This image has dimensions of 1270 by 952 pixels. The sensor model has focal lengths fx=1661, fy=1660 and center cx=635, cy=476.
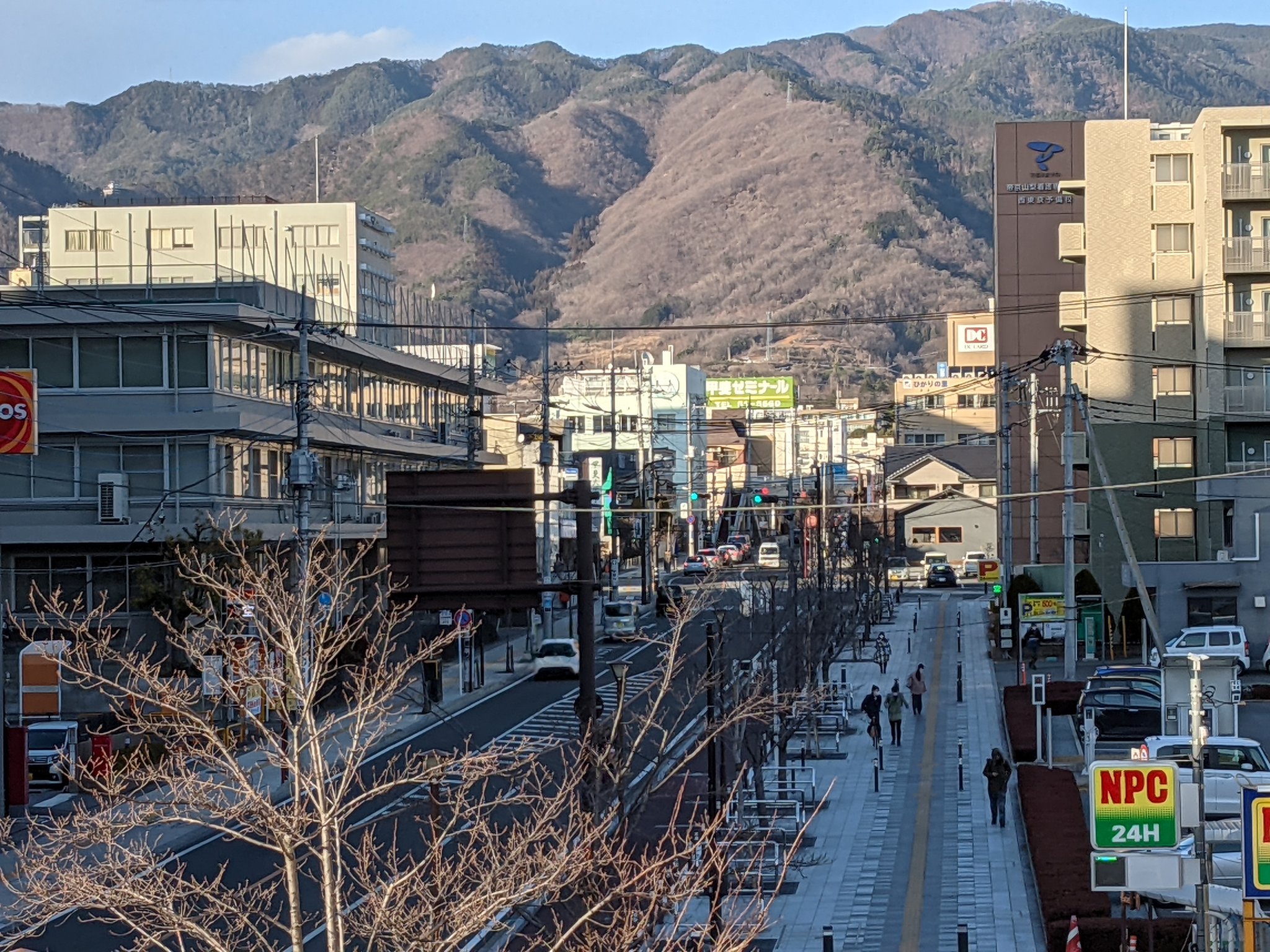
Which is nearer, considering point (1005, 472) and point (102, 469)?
point (102, 469)

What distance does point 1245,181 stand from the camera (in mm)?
54719

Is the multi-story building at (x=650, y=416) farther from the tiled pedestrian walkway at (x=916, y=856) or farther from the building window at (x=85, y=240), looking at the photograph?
the tiled pedestrian walkway at (x=916, y=856)

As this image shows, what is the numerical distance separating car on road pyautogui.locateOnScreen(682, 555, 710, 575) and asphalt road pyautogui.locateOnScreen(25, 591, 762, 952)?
16.6m

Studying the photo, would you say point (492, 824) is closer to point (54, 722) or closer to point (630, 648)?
point (54, 722)

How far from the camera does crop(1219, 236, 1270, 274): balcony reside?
54594mm

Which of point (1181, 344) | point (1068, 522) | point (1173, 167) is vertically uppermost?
point (1173, 167)

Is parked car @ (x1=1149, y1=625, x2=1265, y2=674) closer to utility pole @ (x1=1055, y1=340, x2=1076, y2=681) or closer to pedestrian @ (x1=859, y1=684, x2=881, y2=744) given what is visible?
utility pole @ (x1=1055, y1=340, x2=1076, y2=681)

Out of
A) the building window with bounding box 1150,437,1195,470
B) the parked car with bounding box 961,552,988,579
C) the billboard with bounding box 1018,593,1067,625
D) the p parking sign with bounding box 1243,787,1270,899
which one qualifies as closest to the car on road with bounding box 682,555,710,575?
the parked car with bounding box 961,552,988,579

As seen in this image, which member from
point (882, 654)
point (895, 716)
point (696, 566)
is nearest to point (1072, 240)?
point (882, 654)

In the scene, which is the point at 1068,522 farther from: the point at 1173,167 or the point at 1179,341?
the point at 1173,167

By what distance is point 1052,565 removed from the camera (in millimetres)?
63781

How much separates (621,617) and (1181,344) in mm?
25066

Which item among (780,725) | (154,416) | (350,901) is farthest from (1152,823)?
(154,416)

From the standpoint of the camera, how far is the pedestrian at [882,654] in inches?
2106
